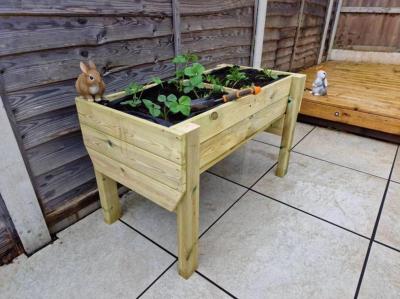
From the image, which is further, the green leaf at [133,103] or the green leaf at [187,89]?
the green leaf at [187,89]

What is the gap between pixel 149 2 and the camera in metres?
1.48

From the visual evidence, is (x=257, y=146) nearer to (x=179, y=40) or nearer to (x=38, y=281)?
(x=179, y=40)

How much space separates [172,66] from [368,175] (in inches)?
62.0

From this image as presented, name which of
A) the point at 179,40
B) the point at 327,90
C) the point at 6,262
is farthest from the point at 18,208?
the point at 327,90

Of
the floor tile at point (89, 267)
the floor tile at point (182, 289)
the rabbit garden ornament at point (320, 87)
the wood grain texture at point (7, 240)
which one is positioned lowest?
the floor tile at point (182, 289)

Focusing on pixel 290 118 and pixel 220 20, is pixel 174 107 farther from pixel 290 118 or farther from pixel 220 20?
pixel 220 20

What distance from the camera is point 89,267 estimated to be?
4.07 feet

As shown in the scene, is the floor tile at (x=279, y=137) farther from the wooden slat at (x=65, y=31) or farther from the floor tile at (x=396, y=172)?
the wooden slat at (x=65, y=31)

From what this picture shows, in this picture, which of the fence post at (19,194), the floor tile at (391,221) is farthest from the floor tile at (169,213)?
the floor tile at (391,221)

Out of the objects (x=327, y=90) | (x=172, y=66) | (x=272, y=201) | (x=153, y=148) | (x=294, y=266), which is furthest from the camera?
(x=327, y=90)

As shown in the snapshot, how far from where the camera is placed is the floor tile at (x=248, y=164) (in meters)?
1.91

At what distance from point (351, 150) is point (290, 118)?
90 cm

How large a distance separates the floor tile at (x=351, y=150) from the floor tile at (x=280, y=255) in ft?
2.62

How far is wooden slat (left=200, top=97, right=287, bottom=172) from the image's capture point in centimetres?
111
